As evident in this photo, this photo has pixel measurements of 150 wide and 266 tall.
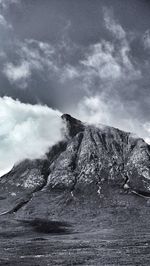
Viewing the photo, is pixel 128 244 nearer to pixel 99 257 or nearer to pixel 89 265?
pixel 99 257

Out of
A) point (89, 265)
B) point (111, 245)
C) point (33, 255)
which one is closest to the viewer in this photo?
point (89, 265)

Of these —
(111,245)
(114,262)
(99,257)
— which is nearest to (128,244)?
(111,245)

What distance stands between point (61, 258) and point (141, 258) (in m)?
27.3

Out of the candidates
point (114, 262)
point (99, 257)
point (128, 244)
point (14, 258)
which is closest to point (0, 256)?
point (14, 258)

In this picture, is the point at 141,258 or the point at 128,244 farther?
the point at 128,244

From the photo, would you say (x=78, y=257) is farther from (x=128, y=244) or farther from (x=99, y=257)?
(x=128, y=244)

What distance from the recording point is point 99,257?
412ft

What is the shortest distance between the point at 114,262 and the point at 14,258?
37.3m

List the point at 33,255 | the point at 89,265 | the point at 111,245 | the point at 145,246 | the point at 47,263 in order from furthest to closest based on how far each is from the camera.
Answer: the point at 111,245, the point at 145,246, the point at 33,255, the point at 47,263, the point at 89,265

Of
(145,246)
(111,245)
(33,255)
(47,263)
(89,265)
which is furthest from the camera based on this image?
(111,245)

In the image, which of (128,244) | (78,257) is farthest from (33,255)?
(128,244)

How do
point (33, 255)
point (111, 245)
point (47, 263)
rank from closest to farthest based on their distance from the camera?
point (47, 263) → point (33, 255) → point (111, 245)

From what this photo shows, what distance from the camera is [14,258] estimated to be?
130 metres

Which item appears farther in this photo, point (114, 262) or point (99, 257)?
point (99, 257)
